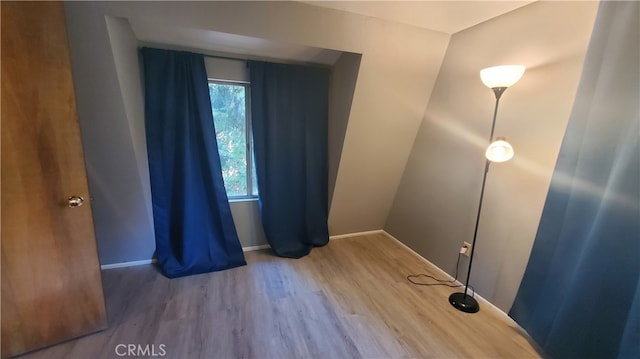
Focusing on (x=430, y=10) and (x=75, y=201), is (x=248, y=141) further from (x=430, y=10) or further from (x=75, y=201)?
(x=430, y=10)

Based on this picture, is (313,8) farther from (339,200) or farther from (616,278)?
(616,278)

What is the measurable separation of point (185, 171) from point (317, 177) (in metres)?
1.31

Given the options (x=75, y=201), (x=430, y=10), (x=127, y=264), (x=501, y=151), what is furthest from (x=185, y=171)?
(x=501, y=151)

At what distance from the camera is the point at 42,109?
1416mm

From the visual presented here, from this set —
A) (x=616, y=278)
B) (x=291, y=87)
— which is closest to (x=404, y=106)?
(x=291, y=87)

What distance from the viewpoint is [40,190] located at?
1467 mm

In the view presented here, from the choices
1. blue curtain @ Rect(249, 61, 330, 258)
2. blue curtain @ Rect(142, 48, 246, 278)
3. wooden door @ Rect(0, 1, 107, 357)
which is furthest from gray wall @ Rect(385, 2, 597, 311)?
wooden door @ Rect(0, 1, 107, 357)

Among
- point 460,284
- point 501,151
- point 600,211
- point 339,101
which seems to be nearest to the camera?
point 600,211

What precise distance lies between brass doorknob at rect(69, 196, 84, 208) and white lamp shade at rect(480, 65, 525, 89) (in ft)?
8.56

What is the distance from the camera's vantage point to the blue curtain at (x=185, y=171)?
2291mm

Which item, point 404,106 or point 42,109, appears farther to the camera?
point 404,106

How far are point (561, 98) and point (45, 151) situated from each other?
2980 millimetres

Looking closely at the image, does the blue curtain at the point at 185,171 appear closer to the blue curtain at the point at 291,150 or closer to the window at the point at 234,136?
the window at the point at 234,136
